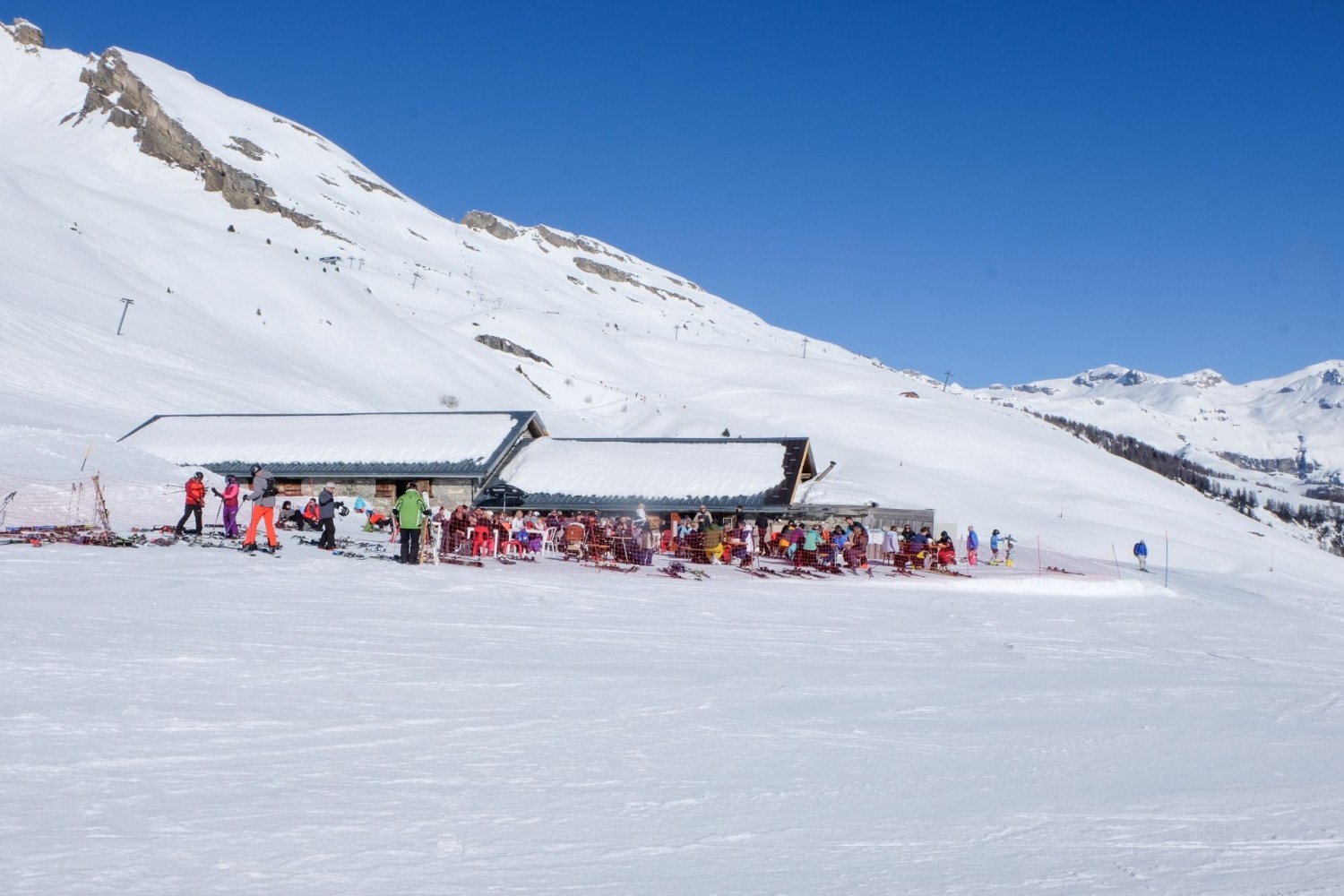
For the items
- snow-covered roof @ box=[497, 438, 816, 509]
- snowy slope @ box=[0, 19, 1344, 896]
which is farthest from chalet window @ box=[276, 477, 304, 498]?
snow-covered roof @ box=[497, 438, 816, 509]

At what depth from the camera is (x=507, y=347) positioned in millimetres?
95375

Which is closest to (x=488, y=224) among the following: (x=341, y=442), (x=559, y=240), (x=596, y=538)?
(x=559, y=240)

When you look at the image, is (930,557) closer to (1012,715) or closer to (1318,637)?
(1318,637)

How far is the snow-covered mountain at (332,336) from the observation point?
172 ft

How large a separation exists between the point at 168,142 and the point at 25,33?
48.0 meters

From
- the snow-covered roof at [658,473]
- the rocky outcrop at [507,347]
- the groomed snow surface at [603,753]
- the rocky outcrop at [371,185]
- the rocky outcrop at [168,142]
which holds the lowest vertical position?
the groomed snow surface at [603,753]

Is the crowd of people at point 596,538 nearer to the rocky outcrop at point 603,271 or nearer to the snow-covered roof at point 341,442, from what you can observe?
the snow-covered roof at point 341,442

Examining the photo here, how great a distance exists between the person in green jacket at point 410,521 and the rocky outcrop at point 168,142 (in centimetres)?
10154

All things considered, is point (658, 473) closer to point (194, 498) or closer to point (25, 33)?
point (194, 498)

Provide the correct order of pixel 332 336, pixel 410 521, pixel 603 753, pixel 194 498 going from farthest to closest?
1. pixel 332 336
2. pixel 194 498
3. pixel 410 521
4. pixel 603 753

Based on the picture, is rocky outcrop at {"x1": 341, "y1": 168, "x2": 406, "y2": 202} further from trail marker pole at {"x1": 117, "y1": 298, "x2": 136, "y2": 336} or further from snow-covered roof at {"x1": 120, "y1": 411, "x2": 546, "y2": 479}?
snow-covered roof at {"x1": 120, "y1": 411, "x2": 546, "y2": 479}

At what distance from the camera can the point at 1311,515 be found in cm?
18488

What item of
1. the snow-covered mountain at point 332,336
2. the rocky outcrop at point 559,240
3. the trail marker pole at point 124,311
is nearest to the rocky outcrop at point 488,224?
the rocky outcrop at point 559,240

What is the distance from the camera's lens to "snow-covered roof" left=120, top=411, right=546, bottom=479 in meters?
37.1
